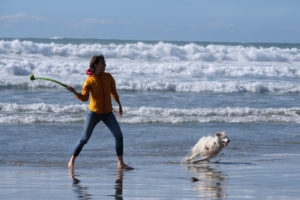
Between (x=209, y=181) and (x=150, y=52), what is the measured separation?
29.0 m

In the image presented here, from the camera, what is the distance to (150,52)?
115ft

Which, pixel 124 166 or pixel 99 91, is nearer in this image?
pixel 99 91

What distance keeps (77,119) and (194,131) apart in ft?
9.31

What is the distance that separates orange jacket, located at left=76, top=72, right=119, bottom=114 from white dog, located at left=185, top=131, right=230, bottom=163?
1.71 m

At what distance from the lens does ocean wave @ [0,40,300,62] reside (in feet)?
109

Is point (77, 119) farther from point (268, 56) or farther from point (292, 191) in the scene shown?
point (268, 56)

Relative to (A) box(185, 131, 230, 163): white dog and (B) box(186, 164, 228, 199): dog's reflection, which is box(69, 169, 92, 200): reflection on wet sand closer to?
(B) box(186, 164, 228, 199): dog's reflection

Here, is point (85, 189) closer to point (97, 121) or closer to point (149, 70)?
point (97, 121)

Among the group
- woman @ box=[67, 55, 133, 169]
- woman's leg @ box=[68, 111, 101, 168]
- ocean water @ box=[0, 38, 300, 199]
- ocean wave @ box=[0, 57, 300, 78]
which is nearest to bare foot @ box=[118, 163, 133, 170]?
woman @ box=[67, 55, 133, 169]

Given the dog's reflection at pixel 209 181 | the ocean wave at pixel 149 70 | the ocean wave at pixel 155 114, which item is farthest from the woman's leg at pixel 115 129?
the ocean wave at pixel 149 70

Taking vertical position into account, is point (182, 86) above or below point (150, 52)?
below

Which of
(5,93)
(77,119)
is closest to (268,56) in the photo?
(5,93)

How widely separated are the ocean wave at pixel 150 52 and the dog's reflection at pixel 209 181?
25.7 metres

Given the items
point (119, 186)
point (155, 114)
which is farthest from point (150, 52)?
point (119, 186)
